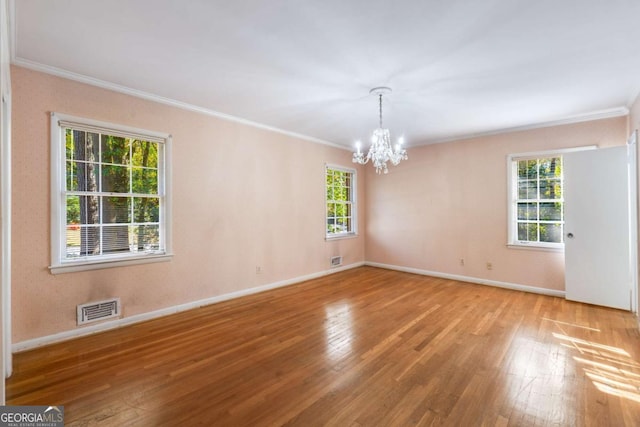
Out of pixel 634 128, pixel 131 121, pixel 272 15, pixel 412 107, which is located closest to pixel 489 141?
pixel 634 128

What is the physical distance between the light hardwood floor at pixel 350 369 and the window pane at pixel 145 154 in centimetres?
190

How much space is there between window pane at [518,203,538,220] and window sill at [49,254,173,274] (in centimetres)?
541

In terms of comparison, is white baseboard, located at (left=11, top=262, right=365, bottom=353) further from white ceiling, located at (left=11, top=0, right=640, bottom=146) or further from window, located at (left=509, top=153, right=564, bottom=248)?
window, located at (left=509, top=153, right=564, bottom=248)

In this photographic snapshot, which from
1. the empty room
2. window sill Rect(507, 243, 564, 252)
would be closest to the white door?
the empty room

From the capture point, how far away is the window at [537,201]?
4.63 meters

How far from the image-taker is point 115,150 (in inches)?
133

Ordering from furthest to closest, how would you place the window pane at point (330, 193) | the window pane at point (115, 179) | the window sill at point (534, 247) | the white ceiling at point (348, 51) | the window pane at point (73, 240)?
the window pane at point (330, 193) → the window sill at point (534, 247) → the window pane at point (115, 179) → the window pane at point (73, 240) → the white ceiling at point (348, 51)

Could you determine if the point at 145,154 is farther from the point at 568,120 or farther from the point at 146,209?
the point at 568,120

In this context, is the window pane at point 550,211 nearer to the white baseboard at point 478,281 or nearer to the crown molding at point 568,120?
the white baseboard at point 478,281

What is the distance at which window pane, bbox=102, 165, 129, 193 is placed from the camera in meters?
3.31

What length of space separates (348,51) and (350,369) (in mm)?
2699

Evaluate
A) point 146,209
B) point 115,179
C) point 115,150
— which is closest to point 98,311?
Answer: point 146,209

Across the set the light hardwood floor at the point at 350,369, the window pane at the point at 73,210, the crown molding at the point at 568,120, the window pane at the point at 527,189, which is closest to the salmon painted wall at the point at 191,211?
the window pane at the point at 73,210

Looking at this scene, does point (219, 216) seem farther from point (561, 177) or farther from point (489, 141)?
point (561, 177)
